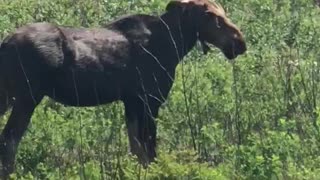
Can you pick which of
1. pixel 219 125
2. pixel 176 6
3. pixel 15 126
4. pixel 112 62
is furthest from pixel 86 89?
pixel 176 6

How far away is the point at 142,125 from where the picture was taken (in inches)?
439

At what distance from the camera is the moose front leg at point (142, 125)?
10748 millimetres

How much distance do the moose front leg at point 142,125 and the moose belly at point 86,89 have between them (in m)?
0.18

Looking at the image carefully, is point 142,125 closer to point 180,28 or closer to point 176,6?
point 180,28

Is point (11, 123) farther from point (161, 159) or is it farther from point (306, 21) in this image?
point (306, 21)

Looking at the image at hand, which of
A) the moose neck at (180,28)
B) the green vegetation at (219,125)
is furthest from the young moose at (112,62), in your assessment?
the green vegetation at (219,125)

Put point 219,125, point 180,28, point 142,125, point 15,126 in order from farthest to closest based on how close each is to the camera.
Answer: point 180,28 < point 142,125 < point 219,125 < point 15,126

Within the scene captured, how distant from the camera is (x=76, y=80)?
35.7 feet

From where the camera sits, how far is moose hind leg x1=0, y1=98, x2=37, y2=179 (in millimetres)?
10500

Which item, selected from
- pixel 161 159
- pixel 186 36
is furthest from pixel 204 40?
pixel 161 159

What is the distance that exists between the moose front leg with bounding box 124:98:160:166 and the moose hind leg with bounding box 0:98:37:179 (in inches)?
37.8

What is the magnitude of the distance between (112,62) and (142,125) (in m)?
0.65

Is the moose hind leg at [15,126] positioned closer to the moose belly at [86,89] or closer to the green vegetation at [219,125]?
the green vegetation at [219,125]

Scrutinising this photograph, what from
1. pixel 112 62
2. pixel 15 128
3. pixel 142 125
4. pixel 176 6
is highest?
pixel 176 6
